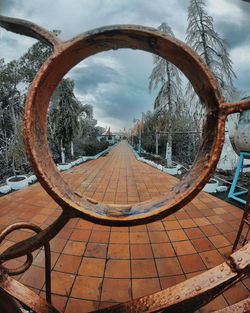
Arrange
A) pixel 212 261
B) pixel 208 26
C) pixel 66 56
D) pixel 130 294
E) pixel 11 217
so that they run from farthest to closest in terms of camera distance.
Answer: pixel 208 26
pixel 11 217
pixel 212 261
pixel 130 294
pixel 66 56

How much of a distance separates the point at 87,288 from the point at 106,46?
7.53 ft

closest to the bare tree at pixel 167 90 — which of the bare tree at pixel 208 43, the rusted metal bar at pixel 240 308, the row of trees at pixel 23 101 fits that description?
the bare tree at pixel 208 43

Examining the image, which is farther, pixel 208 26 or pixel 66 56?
pixel 208 26

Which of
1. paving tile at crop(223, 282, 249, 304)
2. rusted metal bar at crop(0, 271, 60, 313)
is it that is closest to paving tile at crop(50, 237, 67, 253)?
rusted metal bar at crop(0, 271, 60, 313)

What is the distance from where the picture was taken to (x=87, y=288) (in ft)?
5.46

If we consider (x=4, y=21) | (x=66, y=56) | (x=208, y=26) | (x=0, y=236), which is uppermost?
(x=208, y=26)

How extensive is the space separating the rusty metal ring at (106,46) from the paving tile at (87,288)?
5.41 ft

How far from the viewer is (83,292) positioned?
1623 millimetres

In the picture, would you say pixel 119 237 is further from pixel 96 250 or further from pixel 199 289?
pixel 199 289

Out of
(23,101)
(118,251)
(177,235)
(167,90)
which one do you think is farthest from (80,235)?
(23,101)


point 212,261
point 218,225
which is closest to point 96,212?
point 212,261

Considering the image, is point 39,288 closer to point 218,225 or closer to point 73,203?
point 73,203

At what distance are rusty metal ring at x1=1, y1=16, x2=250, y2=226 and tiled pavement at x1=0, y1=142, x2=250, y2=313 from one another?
1.63 metres

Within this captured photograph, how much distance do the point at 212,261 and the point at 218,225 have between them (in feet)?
3.24
